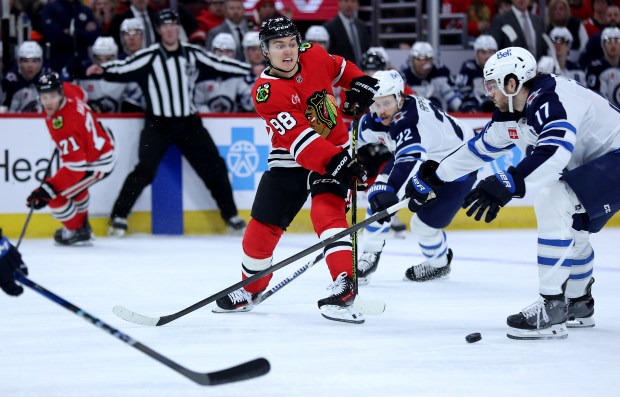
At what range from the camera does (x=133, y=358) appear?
338cm

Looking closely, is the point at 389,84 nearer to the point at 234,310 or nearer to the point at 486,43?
the point at 234,310

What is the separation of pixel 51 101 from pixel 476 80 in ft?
12.6

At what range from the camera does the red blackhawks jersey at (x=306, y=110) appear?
13.0ft

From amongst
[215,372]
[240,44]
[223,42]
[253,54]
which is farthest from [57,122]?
[215,372]

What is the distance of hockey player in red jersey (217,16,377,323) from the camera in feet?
13.1

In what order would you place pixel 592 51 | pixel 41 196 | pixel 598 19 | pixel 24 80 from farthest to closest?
pixel 598 19
pixel 592 51
pixel 24 80
pixel 41 196

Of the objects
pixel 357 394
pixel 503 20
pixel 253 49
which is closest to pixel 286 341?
pixel 357 394

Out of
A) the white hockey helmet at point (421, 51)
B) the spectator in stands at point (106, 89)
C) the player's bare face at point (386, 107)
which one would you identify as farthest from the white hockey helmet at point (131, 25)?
the player's bare face at point (386, 107)

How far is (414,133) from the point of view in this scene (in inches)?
204

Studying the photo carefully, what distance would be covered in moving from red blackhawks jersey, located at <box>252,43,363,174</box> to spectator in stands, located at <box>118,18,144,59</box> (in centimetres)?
394

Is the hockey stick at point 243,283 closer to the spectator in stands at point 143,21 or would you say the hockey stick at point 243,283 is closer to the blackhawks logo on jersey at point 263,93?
the blackhawks logo on jersey at point 263,93

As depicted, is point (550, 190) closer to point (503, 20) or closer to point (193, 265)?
point (193, 265)

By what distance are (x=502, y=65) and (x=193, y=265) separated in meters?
2.85

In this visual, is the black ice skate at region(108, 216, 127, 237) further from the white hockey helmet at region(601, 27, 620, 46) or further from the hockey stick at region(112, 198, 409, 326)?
the white hockey helmet at region(601, 27, 620, 46)
